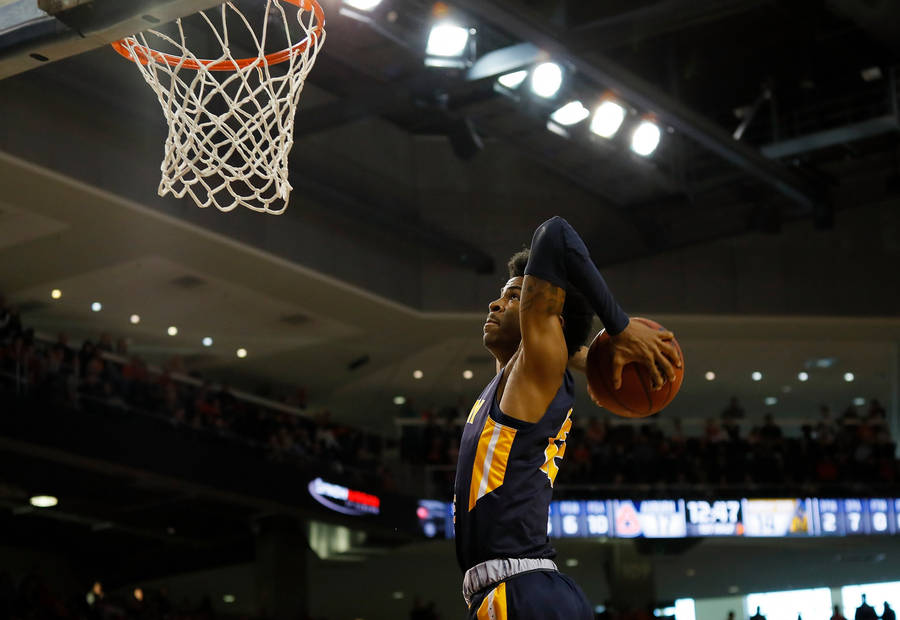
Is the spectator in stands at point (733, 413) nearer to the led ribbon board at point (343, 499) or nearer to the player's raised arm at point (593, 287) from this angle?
the led ribbon board at point (343, 499)

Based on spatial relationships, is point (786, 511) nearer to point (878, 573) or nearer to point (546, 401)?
point (878, 573)

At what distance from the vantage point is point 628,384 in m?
3.62

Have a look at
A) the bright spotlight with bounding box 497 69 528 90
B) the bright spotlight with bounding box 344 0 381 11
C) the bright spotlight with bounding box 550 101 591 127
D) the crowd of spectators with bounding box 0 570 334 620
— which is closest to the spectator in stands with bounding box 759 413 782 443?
the bright spotlight with bounding box 550 101 591 127

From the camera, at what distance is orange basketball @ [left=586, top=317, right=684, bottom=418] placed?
11.8 ft

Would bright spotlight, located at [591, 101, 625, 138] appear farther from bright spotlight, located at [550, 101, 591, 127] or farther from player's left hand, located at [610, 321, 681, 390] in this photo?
player's left hand, located at [610, 321, 681, 390]

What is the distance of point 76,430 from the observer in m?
14.3

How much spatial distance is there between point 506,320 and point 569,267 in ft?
1.46

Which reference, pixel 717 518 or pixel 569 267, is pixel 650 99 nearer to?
pixel 717 518

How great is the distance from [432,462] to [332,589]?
5.62 metres

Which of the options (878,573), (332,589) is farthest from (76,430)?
(878,573)

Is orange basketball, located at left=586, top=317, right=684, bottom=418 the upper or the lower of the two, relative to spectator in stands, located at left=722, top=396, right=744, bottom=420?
lower

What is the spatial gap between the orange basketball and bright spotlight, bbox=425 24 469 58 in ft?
33.8

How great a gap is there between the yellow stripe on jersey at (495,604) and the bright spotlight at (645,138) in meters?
13.3

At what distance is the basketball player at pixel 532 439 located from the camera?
3.49 m
